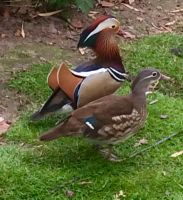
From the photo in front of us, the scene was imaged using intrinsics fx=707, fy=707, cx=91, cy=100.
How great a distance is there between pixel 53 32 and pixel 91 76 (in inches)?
69.5

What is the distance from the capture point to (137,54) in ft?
21.2

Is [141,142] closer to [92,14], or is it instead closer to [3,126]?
[3,126]

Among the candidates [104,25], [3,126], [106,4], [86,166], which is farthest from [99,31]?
[106,4]

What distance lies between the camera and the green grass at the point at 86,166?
4.42 m

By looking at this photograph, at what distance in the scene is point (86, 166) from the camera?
465 centimetres

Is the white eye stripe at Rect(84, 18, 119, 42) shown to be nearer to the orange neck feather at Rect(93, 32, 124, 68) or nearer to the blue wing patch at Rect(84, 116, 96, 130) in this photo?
the orange neck feather at Rect(93, 32, 124, 68)

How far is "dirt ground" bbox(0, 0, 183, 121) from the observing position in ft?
19.4

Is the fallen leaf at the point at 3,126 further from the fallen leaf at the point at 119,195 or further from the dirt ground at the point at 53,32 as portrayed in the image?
the fallen leaf at the point at 119,195

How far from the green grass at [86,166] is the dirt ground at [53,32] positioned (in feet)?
1.40

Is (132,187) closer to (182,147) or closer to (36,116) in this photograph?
(182,147)

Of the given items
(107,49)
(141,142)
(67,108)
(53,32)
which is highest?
(107,49)

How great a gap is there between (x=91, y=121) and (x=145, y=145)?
66cm

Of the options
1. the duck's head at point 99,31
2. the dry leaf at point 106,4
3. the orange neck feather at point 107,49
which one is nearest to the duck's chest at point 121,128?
the orange neck feather at point 107,49

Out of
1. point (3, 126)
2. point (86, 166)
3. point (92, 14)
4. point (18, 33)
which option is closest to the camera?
point (86, 166)
